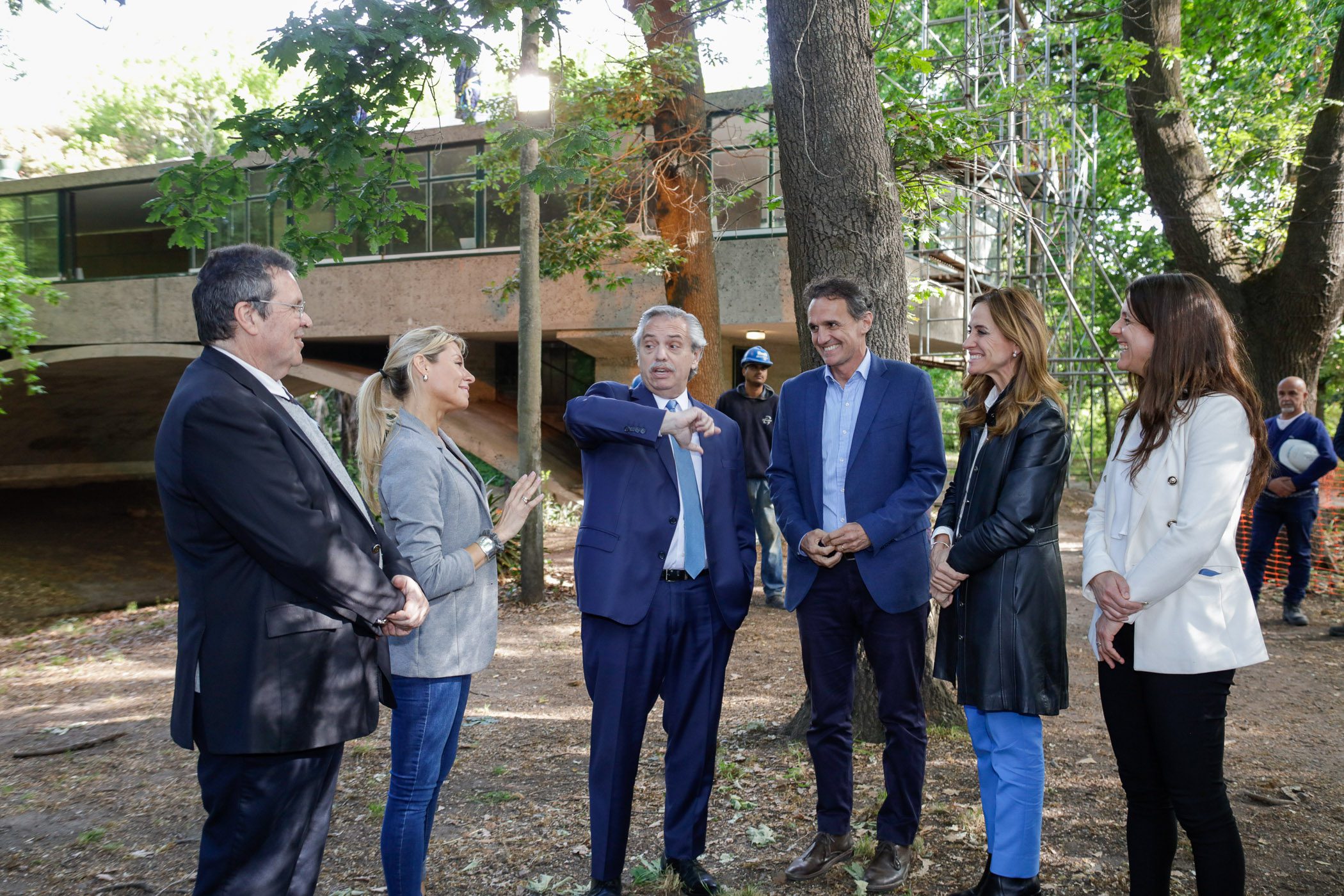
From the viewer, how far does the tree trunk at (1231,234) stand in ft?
30.9

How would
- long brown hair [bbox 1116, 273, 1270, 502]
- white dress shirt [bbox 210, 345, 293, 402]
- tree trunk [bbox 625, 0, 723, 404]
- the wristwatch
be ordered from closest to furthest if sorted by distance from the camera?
white dress shirt [bbox 210, 345, 293, 402], long brown hair [bbox 1116, 273, 1270, 502], the wristwatch, tree trunk [bbox 625, 0, 723, 404]

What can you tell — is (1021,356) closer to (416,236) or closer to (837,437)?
(837,437)

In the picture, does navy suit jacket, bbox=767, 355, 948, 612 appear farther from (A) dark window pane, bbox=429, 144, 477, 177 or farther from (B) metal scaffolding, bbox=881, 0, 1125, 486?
(A) dark window pane, bbox=429, 144, 477, 177

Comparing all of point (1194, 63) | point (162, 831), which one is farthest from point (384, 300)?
point (162, 831)

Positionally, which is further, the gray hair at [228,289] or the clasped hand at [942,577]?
the clasped hand at [942,577]

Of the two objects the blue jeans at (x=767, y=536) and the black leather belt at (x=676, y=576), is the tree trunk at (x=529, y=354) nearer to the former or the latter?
the blue jeans at (x=767, y=536)

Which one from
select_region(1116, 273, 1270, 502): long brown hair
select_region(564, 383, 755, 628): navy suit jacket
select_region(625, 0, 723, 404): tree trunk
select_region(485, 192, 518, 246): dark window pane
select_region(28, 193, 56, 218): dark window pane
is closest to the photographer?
select_region(1116, 273, 1270, 502): long brown hair

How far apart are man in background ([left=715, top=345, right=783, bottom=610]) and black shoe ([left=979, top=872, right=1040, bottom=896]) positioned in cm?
519

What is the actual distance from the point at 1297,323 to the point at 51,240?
2437 centimetres

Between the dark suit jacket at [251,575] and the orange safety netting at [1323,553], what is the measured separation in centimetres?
950

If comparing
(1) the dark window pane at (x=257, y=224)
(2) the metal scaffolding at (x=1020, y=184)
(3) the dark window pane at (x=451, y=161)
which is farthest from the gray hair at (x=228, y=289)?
(1) the dark window pane at (x=257, y=224)

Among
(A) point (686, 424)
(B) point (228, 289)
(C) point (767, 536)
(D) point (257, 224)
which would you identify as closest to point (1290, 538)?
(C) point (767, 536)

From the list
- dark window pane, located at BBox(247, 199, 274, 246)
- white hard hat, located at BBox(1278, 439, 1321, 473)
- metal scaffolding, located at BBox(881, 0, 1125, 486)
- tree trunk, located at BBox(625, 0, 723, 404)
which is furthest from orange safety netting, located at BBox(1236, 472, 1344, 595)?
dark window pane, located at BBox(247, 199, 274, 246)

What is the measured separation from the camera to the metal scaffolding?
9.67 m
